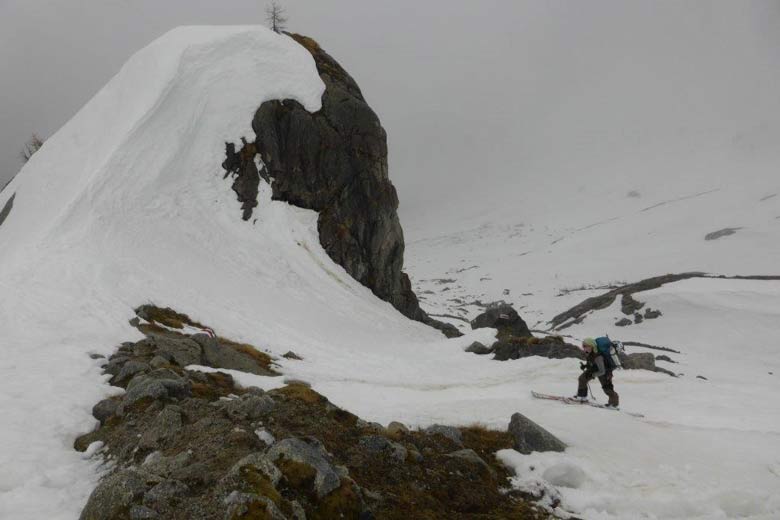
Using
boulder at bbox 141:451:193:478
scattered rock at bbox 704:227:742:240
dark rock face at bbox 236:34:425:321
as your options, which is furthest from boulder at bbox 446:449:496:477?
scattered rock at bbox 704:227:742:240

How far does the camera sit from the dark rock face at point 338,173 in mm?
37406

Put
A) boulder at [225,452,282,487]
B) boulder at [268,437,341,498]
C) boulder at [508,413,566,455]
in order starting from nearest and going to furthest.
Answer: boulder at [225,452,282,487] → boulder at [268,437,341,498] → boulder at [508,413,566,455]

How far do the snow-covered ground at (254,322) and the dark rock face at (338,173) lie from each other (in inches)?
60.9

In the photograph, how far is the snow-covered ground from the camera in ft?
27.7

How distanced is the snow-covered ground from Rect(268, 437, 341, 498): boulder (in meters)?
2.89

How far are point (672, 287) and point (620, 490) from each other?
64.2m

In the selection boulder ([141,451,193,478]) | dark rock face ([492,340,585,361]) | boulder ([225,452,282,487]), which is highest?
dark rock face ([492,340,585,361])

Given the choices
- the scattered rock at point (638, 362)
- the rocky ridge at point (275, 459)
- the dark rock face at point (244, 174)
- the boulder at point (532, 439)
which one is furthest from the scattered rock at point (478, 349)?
the dark rock face at point (244, 174)

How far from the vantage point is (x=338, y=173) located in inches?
1634

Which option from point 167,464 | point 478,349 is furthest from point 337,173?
point 167,464

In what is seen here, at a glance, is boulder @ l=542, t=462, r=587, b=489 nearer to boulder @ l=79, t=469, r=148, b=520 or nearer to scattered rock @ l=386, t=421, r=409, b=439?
scattered rock @ l=386, t=421, r=409, b=439

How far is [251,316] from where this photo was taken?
2467cm

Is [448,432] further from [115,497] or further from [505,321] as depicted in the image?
[505,321]

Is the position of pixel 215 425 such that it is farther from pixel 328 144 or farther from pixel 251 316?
pixel 328 144
